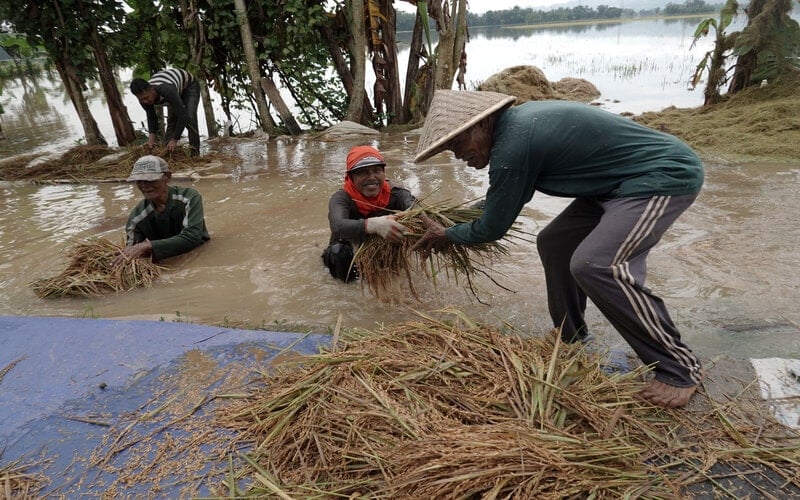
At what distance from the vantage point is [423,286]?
3.45 m

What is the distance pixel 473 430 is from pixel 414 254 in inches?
60.6

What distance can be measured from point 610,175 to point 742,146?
5494 mm

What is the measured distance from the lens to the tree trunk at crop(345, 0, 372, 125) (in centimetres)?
777

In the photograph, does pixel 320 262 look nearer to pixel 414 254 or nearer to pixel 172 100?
pixel 414 254

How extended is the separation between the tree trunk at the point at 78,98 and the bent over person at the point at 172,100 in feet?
7.10

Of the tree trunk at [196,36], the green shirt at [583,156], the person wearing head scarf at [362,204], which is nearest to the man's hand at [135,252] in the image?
the person wearing head scarf at [362,204]

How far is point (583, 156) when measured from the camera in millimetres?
1936

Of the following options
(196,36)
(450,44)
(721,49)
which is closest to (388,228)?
(450,44)

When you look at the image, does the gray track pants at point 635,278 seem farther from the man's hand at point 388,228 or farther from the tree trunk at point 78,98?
the tree trunk at point 78,98

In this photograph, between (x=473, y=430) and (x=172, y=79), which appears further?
(x=172, y=79)

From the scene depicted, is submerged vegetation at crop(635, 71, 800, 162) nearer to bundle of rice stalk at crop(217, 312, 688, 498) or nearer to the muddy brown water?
the muddy brown water

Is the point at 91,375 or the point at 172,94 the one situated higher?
the point at 172,94

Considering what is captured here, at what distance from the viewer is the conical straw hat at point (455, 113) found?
1952 millimetres

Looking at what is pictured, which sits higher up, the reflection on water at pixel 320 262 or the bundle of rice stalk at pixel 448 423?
the bundle of rice stalk at pixel 448 423
